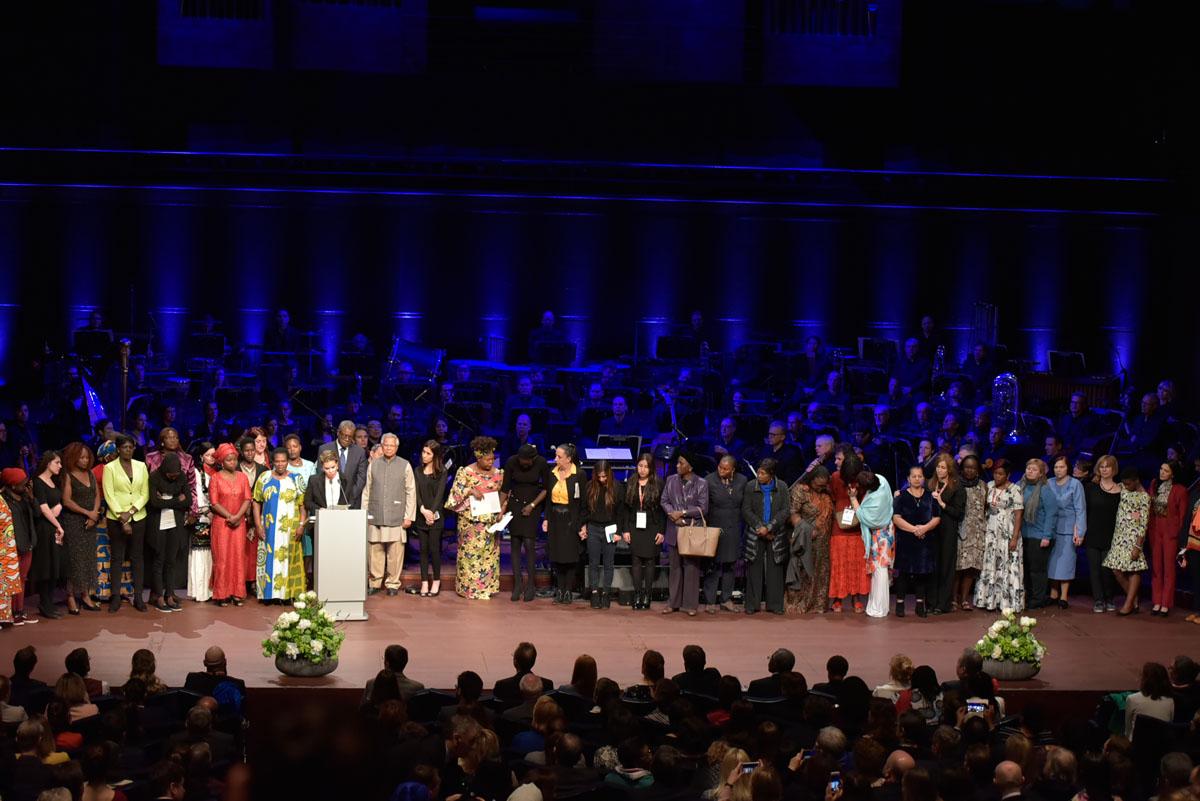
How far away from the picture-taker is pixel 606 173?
59.2 feet

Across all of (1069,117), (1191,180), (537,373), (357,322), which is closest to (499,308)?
(357,322)

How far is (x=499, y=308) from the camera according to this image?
1834 cm

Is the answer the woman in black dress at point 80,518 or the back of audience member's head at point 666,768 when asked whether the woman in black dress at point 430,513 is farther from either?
the back of audience member's head at point 666,768

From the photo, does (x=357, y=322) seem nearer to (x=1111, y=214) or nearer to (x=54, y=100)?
(x=54, y=100)

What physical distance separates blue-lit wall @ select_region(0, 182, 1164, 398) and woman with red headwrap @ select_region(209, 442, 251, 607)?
251 inches

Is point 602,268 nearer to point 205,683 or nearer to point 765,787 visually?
point 205,683

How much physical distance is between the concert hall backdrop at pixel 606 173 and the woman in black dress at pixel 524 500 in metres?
5.90

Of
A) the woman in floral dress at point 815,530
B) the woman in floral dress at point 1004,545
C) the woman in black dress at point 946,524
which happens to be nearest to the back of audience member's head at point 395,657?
the woman in floral dress at point 815,530

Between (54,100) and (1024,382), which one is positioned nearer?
(1024,382)

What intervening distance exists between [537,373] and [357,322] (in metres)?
3.48

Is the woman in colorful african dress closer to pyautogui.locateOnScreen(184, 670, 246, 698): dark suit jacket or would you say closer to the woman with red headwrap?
the woman with red headwrap

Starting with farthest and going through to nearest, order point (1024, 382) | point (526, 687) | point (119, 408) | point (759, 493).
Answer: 1. point (1024, 382)
2. point (119, 408)
3. point (759, 493)
4. point (526, 687)

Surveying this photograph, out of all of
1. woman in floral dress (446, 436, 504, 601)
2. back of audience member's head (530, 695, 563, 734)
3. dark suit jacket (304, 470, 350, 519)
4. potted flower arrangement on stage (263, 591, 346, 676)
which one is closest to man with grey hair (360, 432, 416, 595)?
woman in floral dress (446, 436, 504, 601)

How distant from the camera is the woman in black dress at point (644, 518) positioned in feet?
40.0
